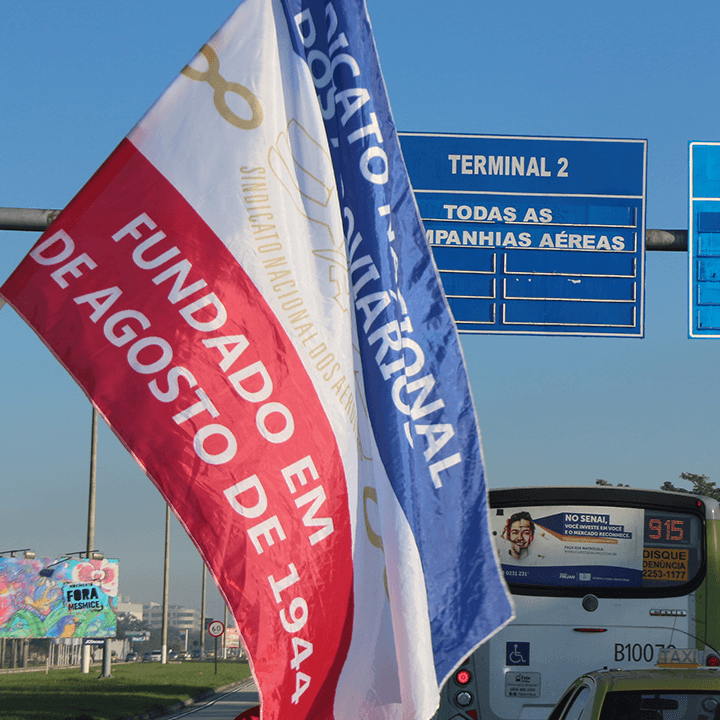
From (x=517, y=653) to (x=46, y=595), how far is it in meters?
59.9

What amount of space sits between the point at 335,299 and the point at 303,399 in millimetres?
422

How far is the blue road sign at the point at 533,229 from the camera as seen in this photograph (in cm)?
1300

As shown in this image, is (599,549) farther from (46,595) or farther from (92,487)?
(46,595)

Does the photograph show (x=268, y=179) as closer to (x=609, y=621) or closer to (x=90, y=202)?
(x=90, y=202)

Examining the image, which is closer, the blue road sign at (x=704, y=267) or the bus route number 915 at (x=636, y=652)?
the bus route number 915 at (x=636, y=652)

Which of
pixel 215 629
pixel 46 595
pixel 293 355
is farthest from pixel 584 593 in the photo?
pixel 46 595

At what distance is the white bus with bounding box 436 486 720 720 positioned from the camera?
9.29 meters

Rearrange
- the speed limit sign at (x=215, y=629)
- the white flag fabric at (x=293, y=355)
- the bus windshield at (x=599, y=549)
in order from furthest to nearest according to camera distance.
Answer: the speed limit sign at (x=215, y=629), the bus windshield at (x=599, y=549), the white flag fabric at (x=293, y=355)

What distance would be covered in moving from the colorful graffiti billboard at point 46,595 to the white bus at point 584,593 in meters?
57.8

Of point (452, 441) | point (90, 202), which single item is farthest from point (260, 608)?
point (90, 202)

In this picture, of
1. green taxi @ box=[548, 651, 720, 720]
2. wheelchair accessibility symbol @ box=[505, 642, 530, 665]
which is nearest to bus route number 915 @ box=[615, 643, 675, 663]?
wheelchair accessibility symbol @ box=[505, 642, 530, 665]

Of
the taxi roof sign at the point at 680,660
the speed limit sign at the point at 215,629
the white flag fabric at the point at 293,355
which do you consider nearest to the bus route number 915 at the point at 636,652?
the taxi roof sign at the point at 680,660

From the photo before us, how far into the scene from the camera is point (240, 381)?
12.1ft

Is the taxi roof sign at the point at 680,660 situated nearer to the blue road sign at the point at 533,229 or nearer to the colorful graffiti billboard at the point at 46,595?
the blue road sign at the point at 533,229
